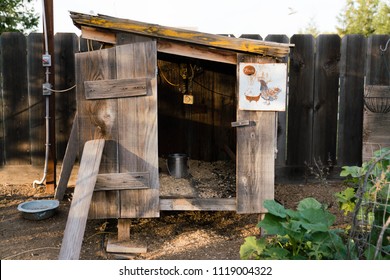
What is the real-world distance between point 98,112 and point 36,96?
221 centimetres

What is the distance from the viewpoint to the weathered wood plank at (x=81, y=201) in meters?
3.03

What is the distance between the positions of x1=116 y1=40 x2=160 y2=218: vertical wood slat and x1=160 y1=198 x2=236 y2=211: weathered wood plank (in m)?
0.13

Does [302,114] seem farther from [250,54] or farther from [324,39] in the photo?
[250,54]

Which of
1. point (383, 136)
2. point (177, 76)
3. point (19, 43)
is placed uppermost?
point (19, 43)

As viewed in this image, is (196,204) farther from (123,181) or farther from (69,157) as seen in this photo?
(69,157)

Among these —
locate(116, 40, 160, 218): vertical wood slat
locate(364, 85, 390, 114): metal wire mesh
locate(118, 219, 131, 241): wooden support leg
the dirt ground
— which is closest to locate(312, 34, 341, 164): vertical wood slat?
locate(364, 85, 390, 114): metal wire mesh

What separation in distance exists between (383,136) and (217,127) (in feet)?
7.12

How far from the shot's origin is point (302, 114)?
235 inches

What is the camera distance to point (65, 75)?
583 cm

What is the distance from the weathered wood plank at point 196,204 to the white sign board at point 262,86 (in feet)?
3.07

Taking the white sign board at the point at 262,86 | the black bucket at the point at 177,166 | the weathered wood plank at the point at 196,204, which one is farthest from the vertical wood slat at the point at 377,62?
the weathered wood plank at the point at 196,204

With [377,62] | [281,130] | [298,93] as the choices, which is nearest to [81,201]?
[281,130]

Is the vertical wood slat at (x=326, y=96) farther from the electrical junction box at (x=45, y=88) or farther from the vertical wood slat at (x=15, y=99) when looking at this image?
the vertical wood slat at (x=15, y=99)
